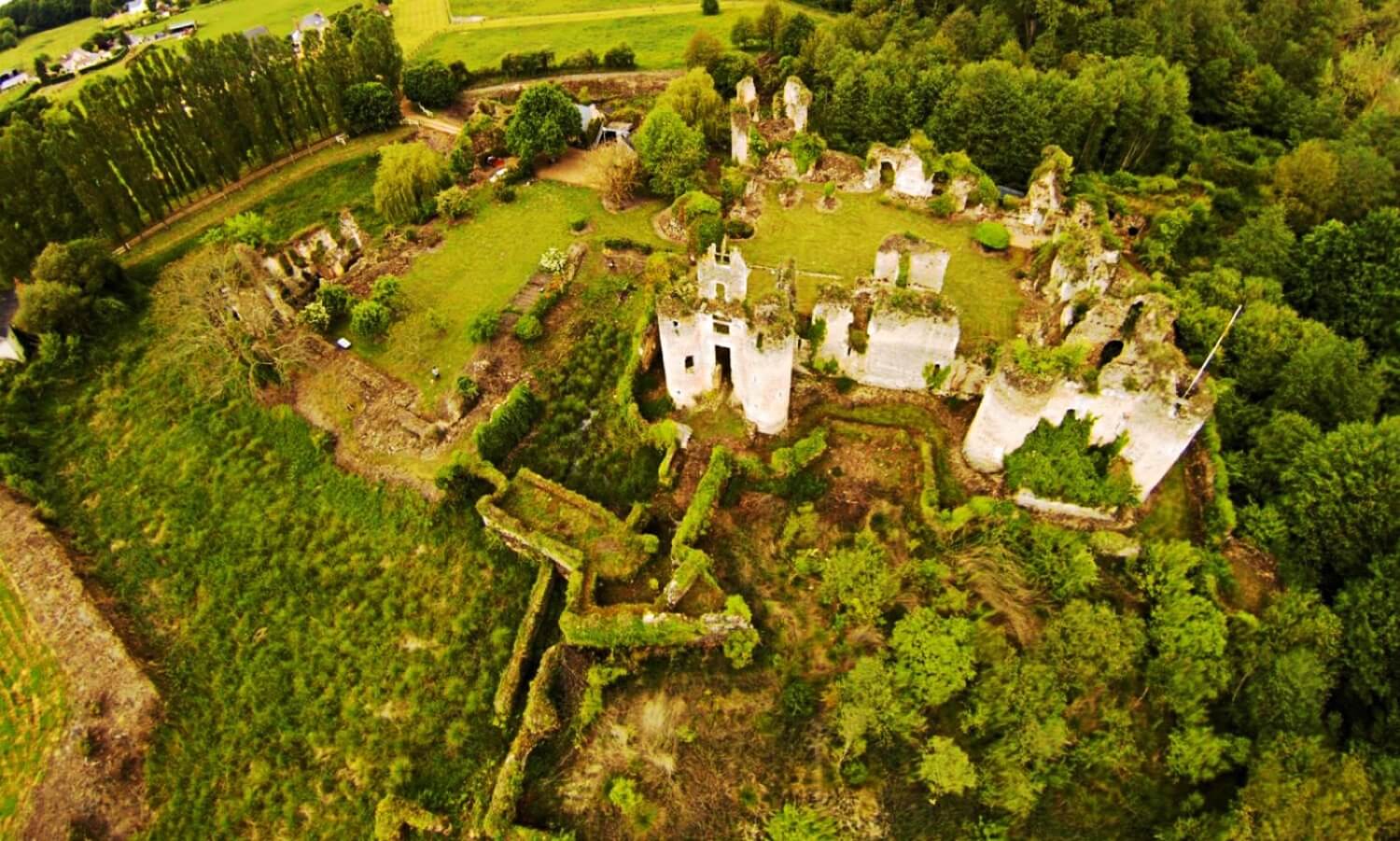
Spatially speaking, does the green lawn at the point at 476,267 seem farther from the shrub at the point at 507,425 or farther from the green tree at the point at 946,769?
the green tree at the point at 946,769

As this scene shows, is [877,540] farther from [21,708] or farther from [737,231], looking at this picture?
[21,708]

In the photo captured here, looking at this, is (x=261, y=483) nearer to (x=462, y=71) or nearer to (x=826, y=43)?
(x=462, y=71)

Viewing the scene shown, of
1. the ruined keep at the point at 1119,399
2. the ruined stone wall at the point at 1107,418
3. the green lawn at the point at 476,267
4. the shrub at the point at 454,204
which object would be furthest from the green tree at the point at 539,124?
the ruined stone wall at the point at 1107,418

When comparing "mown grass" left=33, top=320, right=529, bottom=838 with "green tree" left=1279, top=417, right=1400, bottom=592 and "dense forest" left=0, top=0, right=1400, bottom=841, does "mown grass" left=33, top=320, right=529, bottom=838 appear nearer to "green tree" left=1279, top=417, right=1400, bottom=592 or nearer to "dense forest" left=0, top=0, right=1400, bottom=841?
"dense forest" left=0, top=0, right=1400, bottom=841

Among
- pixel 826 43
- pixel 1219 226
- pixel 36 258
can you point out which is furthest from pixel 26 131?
pixel 1219 226

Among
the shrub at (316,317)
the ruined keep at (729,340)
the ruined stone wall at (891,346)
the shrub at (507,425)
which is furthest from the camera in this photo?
the shrub at (316,317)
